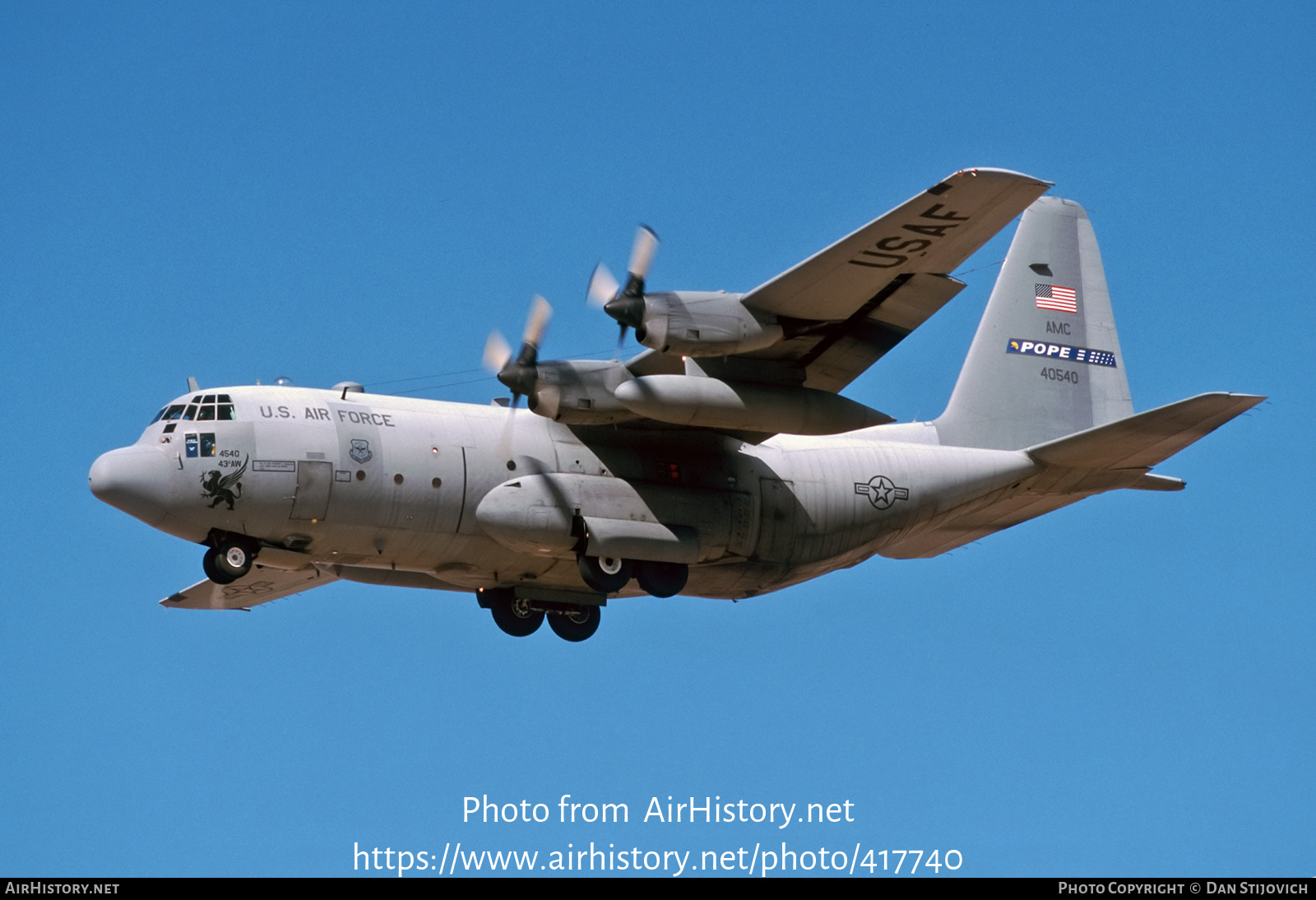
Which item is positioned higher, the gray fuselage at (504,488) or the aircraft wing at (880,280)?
the aircraft wing at (880,280)

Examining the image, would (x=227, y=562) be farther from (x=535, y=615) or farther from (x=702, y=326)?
(x=702, y=326)

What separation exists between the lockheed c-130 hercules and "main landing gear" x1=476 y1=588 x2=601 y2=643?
0.09 feet

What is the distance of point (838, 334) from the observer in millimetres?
19969

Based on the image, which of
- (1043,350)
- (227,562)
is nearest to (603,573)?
(227,562)

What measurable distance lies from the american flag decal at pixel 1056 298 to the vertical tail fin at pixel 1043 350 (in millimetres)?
11

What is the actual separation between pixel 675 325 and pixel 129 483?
20.1 ft

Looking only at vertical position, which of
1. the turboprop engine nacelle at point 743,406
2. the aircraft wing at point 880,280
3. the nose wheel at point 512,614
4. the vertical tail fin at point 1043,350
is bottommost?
the nose wheel at point 512,614

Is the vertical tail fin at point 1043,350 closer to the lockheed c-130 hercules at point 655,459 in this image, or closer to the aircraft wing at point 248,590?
A: the lockheed c-130 hercules at point 655,459

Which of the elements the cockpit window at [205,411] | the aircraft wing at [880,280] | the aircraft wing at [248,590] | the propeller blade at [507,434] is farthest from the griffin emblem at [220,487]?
the aircraft wing at [880,280]

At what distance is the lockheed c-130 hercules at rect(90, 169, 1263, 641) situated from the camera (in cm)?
1909

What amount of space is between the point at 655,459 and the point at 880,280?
11.7 feet

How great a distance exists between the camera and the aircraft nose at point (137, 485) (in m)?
19.0
